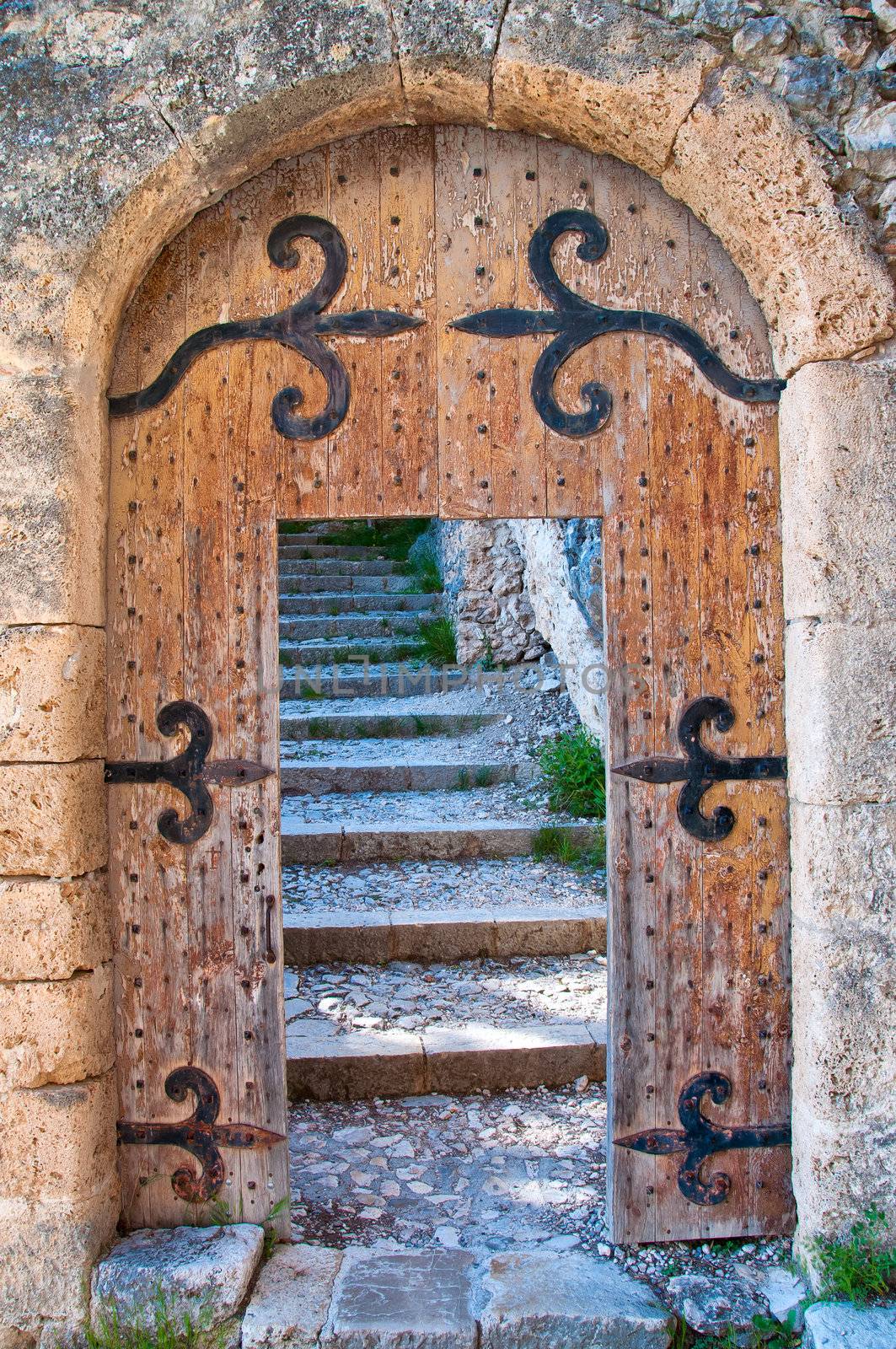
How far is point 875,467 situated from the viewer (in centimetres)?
231

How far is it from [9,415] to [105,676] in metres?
0.64

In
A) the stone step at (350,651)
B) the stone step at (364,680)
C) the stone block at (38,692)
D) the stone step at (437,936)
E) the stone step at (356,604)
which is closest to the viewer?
the stone block at (38,692)

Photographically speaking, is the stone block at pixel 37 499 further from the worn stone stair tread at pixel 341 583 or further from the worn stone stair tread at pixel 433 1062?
the worn stone stair tread at pixel 341 583

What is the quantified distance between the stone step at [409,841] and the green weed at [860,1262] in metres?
2.91

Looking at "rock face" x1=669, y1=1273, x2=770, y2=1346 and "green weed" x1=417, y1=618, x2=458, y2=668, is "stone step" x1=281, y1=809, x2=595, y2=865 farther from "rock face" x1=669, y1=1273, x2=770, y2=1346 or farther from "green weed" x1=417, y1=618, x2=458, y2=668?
"rock face" x1=669, y1=1273, x2=770, y2=1346

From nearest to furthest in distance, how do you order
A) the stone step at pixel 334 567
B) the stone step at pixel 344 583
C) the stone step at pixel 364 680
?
the stone step at pixel 364 680 < the stone step at pixel 344 583 < the stone step at pixel 334 567

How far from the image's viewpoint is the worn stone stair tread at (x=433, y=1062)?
11.3 ft

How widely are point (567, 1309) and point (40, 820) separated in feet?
5.31

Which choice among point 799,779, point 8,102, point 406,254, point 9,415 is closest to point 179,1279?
point 799,779

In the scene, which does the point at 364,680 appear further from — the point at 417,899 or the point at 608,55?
the point at 608,55

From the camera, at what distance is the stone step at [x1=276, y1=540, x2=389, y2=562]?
Answer: 31.2 feet

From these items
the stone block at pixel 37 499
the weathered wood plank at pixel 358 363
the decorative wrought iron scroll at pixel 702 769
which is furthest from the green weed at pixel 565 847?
the stone block at pixel 37 499

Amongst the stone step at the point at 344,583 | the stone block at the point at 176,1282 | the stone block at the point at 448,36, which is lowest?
the stone block at the point at 176,1282

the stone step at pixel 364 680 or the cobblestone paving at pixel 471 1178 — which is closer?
the cobblestone paving at pixel 471 1178
